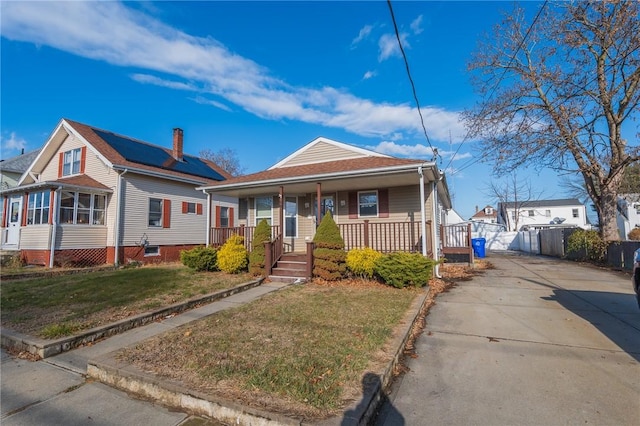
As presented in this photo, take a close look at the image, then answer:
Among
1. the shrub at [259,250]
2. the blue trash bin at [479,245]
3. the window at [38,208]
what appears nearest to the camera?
the shrub at [259,250]

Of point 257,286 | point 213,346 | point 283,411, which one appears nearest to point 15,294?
point 257,286

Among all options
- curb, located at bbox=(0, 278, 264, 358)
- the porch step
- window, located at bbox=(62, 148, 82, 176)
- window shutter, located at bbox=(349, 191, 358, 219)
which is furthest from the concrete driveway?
window, located at bbox=(62, 148, 82, 176)

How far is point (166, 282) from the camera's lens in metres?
8.25

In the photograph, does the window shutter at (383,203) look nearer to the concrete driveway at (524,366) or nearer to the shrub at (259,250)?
the shrub at (259,250)

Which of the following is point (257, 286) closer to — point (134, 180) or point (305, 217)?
point (305, 217)

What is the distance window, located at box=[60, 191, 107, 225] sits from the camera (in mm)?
13000

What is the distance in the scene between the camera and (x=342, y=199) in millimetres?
11594

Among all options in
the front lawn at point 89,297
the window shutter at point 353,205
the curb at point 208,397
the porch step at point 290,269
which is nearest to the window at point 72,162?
the front lawn at point 89,297

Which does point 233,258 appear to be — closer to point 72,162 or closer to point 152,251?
point 152,251

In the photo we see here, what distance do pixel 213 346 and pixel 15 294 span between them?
21.7ft

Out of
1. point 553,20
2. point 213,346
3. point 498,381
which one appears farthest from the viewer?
point 553,20

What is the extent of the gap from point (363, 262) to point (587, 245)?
40.6ft

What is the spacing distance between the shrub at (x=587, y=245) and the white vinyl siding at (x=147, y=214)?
753 inches

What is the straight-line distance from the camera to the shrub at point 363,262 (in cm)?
809
